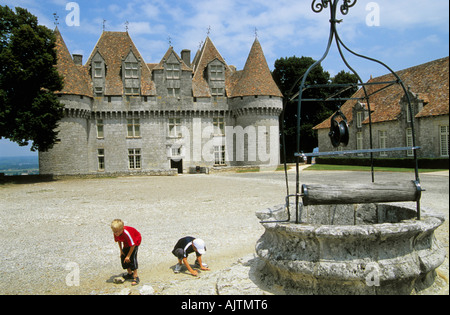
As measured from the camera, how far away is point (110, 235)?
323 inches

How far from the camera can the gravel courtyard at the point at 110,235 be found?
17.8ft

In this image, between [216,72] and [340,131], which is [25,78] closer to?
[216,72]

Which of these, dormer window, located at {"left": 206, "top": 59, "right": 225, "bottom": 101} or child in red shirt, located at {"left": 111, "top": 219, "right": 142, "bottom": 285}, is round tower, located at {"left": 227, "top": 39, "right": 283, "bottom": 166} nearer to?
dormer window, located at {"left": 206, "top": 59, "right": 225, "bottom": 101}

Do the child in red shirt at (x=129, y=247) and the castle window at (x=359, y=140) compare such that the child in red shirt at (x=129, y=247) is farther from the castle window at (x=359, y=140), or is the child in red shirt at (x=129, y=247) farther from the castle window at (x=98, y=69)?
the castle window at (x=359, y=140)

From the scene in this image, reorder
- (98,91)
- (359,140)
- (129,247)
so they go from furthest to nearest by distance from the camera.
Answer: (359,140) < (98,91) < (129,247)

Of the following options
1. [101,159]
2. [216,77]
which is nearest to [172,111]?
[216,77]

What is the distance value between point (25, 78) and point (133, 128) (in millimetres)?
12616

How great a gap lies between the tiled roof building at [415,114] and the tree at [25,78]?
82.4 feet

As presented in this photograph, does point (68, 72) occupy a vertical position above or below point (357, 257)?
above

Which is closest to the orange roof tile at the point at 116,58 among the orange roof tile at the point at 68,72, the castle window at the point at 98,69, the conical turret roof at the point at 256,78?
the castle window at the point at 98,69

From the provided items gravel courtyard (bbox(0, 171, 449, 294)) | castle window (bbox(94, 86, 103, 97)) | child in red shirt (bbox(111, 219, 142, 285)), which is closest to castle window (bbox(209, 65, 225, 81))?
castle window (bbox(94, 86, 103, 97))

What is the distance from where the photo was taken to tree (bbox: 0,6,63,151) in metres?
21.1
